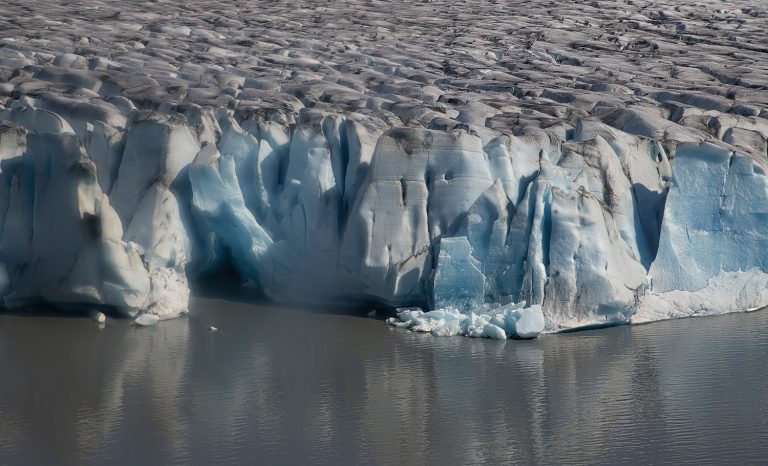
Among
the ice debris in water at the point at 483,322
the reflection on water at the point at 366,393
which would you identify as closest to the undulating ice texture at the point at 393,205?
the ice debris in water at the point at 483,322

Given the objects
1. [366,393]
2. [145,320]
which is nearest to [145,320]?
[145,320]

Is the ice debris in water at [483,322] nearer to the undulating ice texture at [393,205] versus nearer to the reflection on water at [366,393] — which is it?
the undulating ice texture at [393,205]

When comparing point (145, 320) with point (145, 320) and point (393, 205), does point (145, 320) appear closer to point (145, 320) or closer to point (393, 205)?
point (145, 320)

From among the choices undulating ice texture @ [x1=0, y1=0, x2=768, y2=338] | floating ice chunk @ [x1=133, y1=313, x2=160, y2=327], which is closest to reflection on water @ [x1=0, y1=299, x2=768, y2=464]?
floating ice chunk @ [x1=133, y1=313, x2=160, y2=327]

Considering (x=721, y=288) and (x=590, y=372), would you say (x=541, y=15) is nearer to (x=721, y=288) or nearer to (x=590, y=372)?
(x=721, y=288)

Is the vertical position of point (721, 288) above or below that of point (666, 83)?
below

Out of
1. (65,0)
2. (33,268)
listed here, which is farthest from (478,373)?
(65,0)
